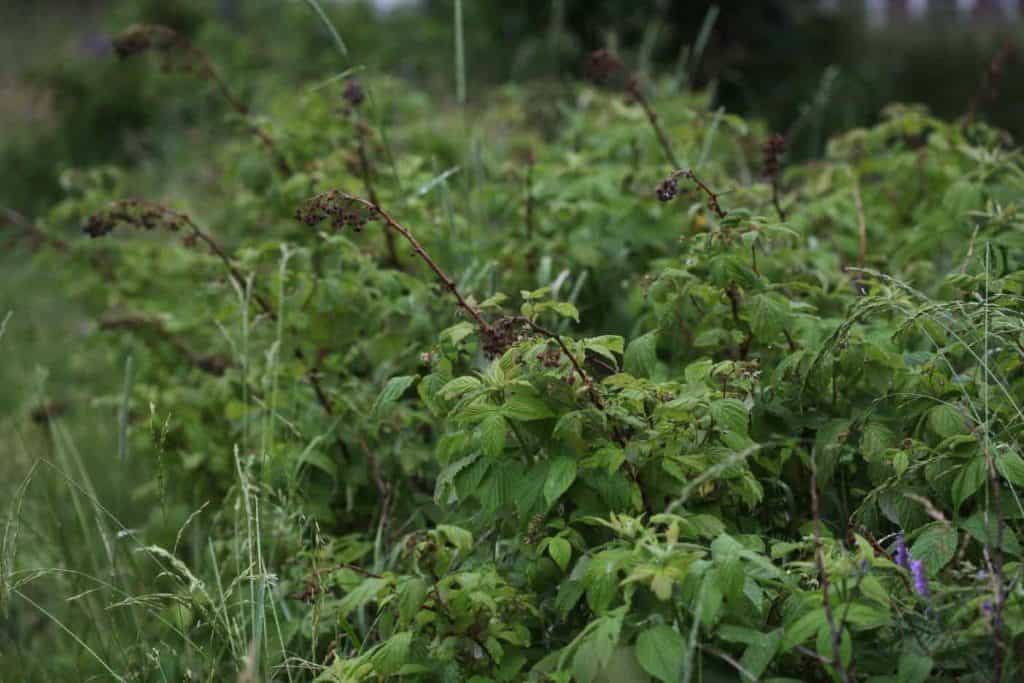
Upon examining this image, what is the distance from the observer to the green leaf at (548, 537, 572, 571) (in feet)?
5.08

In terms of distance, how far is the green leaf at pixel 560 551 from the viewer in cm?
155

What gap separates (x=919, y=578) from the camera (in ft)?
4.84

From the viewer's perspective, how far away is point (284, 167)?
2947 mm

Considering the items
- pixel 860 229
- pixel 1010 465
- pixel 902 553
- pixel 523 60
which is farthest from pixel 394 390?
pixel 523 60

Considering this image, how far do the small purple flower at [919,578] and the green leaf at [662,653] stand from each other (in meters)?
0.35

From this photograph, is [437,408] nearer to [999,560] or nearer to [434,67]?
[999,560]

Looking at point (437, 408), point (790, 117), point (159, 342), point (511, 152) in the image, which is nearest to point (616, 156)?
point (511, 152)

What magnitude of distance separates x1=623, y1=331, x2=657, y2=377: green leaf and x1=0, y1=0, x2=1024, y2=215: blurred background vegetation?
4240 millimetres

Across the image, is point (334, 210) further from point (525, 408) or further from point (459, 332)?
point (525, 408)

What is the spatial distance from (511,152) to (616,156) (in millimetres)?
818

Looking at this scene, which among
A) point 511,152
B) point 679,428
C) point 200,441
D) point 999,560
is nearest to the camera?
point 999,560

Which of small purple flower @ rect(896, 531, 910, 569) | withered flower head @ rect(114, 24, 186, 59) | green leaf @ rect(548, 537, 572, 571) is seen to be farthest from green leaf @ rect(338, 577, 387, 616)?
withered flower head @ rect(114, 24, 186, 59)

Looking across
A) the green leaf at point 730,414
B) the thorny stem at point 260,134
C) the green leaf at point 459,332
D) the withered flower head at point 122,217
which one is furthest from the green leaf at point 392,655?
the thorny stem at point 260,134

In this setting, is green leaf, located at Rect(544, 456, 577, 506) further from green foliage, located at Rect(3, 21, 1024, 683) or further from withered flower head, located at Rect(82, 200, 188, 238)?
withered flower head, located at Rect(82, 200, 188, 238)
